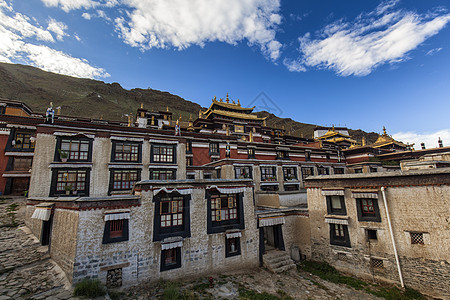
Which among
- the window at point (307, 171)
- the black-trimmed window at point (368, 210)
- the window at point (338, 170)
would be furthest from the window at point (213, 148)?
the window at point (338, 170)

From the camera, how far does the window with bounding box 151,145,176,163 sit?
23.1 meters

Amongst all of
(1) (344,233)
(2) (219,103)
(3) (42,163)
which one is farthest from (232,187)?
(2) (219,103)

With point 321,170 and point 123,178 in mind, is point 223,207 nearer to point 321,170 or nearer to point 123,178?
point 123,178

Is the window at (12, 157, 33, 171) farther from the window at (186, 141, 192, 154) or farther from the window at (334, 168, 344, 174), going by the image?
the window at (334, 168, 344, 174)

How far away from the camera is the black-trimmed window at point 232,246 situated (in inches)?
578

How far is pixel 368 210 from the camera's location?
14523 mm

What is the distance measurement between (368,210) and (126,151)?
23435 millimetres

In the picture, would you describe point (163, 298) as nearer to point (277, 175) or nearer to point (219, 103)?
point (277, 175)

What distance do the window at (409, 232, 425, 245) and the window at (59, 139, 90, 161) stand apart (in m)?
28.0

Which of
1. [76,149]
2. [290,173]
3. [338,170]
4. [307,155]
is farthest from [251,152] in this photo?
[76,149]

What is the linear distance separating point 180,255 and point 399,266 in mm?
14446

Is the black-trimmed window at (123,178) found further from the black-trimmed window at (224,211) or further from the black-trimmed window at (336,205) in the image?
the black-trimmed window at (336,205)

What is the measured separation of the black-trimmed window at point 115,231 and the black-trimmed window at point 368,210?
53.5ft

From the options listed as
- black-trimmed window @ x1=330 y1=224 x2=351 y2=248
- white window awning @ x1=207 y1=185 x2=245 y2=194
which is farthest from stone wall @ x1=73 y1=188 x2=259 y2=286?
black-trimmed window @ x1=330 y1=224 x2=351 y2=248
